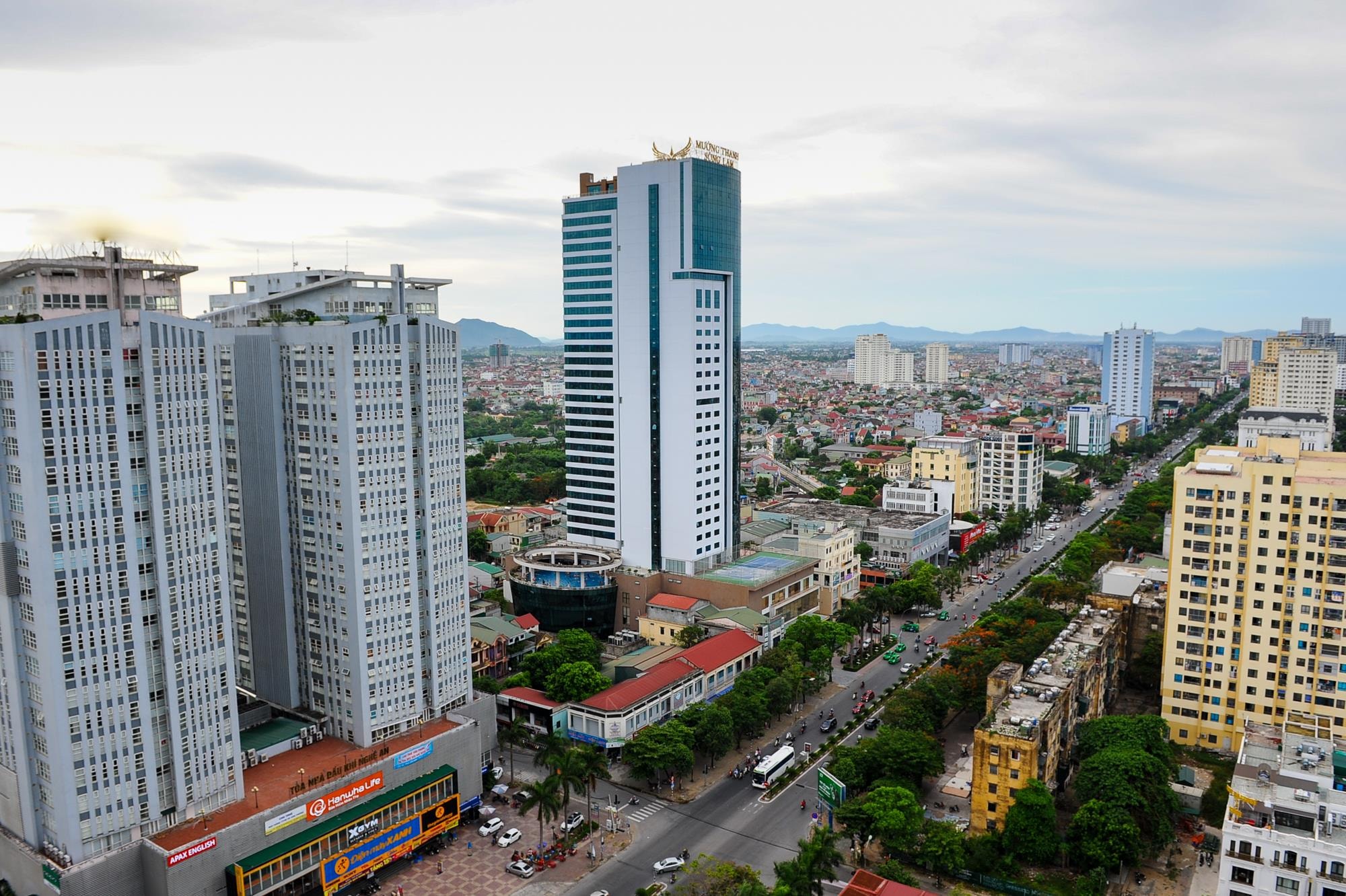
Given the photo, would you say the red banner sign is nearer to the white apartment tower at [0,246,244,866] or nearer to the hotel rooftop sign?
the white apartment tower at [0,246,244,866]

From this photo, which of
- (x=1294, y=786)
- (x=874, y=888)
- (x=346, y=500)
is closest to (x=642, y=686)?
(x=346, y=500)

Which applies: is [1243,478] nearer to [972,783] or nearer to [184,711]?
[972,783]

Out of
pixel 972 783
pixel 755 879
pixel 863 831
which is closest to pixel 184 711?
pixel 755 879

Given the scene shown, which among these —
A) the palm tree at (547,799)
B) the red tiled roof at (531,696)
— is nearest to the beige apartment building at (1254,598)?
the palm tree at (547,799)

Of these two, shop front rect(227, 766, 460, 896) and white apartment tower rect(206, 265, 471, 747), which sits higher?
white apartment tower rect(206, 265, 471, 747)

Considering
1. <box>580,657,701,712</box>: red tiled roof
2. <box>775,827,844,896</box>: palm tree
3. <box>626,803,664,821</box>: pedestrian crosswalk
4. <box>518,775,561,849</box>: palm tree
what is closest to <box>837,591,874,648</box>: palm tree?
<box>580,657,701,712</box>: red tiled roof

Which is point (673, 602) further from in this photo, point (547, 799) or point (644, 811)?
point (547, 799)
